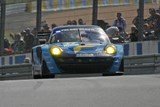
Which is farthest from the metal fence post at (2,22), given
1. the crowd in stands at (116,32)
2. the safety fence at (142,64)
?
the safety fence at (142,64)

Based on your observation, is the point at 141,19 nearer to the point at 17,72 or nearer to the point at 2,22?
the point at 17,72

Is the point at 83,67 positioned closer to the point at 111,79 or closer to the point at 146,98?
the point at 111,79

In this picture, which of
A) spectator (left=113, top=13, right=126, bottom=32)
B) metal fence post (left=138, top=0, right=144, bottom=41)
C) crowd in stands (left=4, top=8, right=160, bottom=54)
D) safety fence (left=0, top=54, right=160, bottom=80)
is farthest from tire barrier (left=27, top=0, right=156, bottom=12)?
safety fence (left=0, top=54, right=160, bottom=80)

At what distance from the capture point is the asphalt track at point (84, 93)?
9.52 m

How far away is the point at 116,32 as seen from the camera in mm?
19297

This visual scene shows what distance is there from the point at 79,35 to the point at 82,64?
1299 millimetres

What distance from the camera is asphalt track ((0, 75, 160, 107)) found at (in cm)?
952

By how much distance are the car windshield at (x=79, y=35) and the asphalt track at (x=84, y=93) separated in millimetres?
2732

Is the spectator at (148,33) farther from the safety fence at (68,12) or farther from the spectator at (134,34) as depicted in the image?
the safety fence at (68,12)

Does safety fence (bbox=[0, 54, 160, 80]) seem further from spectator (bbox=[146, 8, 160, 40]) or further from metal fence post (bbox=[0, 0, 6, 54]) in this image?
metal fence post (bbox=[0, 0, 6, 54])

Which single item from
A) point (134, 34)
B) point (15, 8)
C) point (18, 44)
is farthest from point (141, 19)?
point (15, 8)

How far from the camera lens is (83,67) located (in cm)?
1405

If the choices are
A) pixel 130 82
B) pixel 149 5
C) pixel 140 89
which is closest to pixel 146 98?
pixel 140 89

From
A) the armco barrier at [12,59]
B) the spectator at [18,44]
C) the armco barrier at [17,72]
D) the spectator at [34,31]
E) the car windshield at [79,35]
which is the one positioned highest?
the car windshield at [79,35]
